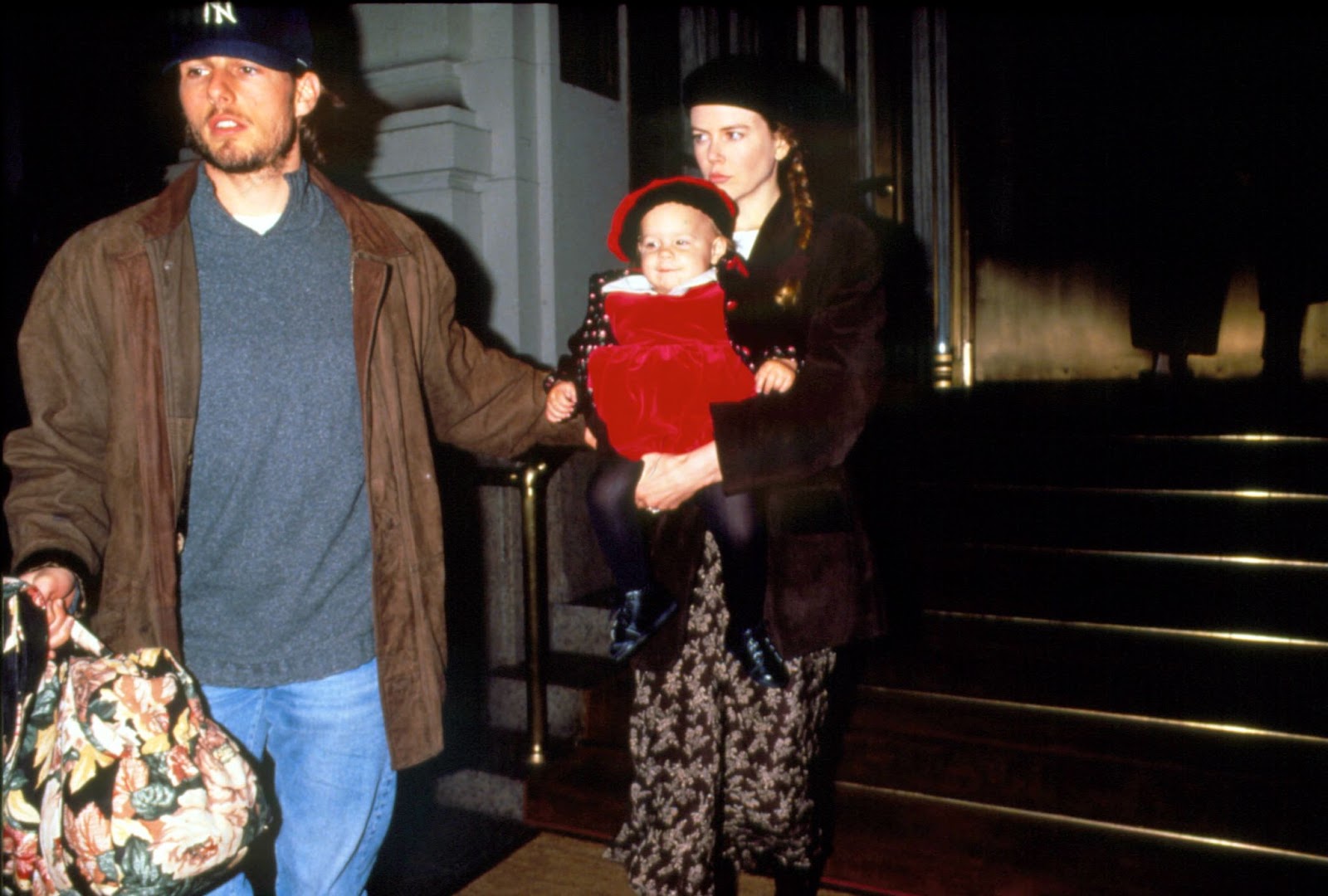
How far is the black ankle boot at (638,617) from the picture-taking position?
2.14m

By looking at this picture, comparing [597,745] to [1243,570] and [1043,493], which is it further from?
[1243,570]

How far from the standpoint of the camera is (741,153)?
7.22 feet

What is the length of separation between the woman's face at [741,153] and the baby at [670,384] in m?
0.10

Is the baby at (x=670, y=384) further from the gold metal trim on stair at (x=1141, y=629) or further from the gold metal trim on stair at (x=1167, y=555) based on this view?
the gold metal trim on stair at (x=1167, y=555)

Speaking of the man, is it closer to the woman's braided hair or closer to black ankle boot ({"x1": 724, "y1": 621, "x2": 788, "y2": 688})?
black ankle boot ({"x1": 724, "y1": 621, "x2": 788, "y2": 688})

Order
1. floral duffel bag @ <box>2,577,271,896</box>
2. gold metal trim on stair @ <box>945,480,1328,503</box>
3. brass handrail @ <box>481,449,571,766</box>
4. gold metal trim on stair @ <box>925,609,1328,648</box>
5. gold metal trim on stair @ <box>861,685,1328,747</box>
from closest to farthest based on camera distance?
1. floral duffel bag @ <box>2,577,271,896</box>
2. gold metal trim on stair @ <box>861,685,1328,747</box>
3. gold metal trim on stair @ <box>925,609,1328,648</box>
4. brass handrail @ <box>481,449,571,766</box>
5. gold metal trim on stair @ <box>945,480,1328,503</box>

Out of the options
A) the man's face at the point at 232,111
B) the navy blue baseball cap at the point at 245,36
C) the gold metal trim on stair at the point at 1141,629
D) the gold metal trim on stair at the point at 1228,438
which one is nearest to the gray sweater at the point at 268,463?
the man's face at the point at 232,111

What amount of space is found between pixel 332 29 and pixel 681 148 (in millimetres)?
1982

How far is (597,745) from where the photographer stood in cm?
416

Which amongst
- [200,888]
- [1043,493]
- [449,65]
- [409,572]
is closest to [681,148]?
[449,65]

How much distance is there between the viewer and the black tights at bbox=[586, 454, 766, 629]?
2.08m

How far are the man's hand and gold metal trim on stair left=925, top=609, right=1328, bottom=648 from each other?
331 cm

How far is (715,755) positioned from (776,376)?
0.82 metres

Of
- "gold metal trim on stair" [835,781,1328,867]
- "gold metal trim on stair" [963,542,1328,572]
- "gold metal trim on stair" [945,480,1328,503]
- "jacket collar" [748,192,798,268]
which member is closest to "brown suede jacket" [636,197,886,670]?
"jacket collar" [748,192,798,268]
